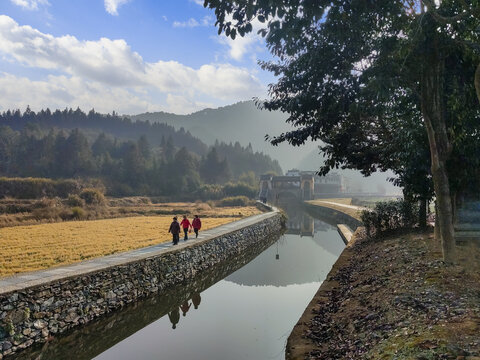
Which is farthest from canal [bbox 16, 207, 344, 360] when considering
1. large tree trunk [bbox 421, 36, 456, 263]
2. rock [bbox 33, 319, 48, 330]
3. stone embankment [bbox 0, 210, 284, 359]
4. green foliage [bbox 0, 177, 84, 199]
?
green foliage [bbox 0, 177, 84, 199]

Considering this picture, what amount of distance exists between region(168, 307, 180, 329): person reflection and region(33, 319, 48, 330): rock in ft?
12.6

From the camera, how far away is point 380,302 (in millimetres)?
7824

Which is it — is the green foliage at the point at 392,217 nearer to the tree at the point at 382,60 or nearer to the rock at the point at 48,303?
the tree at the point at 382,60

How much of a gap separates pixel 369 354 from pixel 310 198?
9423 centimetres

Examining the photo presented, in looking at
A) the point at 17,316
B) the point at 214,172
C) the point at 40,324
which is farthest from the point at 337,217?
the point at 214,172

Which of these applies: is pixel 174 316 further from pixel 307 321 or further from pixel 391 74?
pixel 391 74

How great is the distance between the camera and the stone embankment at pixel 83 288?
346 inches

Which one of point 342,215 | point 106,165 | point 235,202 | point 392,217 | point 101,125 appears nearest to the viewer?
point 392,217

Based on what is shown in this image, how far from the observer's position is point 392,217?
61.0 ft

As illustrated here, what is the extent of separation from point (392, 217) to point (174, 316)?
12.6 meters

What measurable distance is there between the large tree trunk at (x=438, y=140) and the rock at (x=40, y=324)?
36.4ft

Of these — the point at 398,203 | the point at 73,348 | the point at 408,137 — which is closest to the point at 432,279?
the point at 408,137

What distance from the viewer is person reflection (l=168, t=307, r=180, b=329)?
38.8 ft

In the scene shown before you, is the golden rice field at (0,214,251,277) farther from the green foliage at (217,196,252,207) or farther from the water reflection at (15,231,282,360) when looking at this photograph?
the green foliage at (217,196,252,207)
